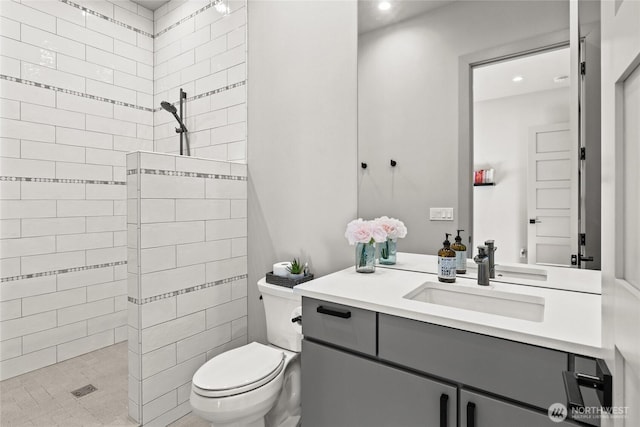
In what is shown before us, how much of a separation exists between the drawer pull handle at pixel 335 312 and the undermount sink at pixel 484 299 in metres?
0.24

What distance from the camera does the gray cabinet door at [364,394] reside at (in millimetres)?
1036

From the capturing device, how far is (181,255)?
186cm

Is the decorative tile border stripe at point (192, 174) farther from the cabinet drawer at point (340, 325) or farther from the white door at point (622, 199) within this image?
the white door at point (622, 199)

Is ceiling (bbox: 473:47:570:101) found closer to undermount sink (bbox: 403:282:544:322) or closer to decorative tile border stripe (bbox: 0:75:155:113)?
undermount sink (bbox: 403:282:544:322)

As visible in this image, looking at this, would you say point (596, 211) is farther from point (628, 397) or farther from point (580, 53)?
point (628, 397)

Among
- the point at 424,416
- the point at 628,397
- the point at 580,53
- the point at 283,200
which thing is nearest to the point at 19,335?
the point at 283,200

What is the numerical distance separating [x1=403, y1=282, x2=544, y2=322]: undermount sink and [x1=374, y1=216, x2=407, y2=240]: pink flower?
333 millimetres

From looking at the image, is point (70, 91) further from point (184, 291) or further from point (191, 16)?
point (184, 291)

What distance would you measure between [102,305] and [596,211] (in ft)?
10.3

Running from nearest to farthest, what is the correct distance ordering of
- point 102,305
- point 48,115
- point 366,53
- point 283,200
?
1. point 366,53
2. point 283,200
3. point 48,115
4. point 102,305

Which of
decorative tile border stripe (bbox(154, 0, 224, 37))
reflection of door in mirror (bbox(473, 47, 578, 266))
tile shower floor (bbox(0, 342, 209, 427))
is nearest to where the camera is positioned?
reflection of door in mirror (bbox(473, 47, 578, 266))

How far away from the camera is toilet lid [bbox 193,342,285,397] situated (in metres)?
1.36

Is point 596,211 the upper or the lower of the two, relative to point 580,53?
lower

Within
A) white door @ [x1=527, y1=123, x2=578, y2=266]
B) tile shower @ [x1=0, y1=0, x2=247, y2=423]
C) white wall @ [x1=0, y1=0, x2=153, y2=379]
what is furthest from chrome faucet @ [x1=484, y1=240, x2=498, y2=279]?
white wall @ [x1=0, y1=0, x2=153, y2=379]
